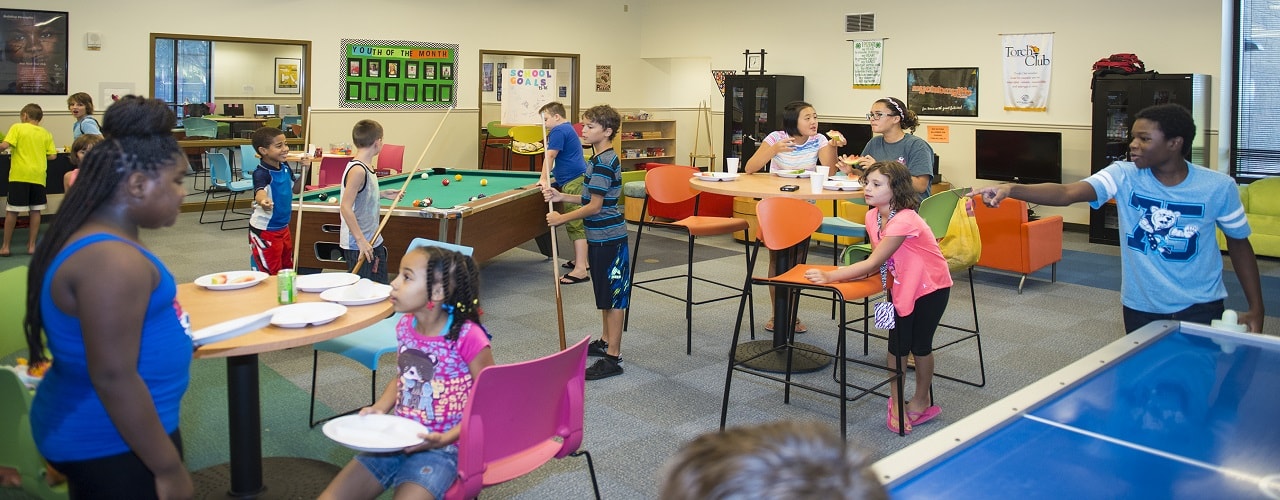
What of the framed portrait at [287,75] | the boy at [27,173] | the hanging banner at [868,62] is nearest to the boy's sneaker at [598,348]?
the boy at [27,173]

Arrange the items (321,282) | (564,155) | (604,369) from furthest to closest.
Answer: (564,155)
(604,369)
(321,282)

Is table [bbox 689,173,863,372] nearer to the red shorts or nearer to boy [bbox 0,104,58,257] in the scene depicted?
the red shorts

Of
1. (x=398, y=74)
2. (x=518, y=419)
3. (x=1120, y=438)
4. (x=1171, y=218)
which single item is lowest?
(x=518, y=419)

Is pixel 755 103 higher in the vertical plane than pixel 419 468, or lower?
higher

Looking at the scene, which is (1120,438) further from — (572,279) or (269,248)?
(572,279)

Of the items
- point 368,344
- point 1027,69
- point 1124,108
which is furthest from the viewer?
point 1027,69

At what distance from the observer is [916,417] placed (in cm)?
400

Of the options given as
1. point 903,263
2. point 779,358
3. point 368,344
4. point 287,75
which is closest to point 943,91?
point 779,358

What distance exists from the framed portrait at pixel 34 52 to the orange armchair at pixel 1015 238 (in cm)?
855

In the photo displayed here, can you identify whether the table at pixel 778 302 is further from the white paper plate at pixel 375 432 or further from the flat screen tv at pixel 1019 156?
the flat screen tv at pixel 1019 156

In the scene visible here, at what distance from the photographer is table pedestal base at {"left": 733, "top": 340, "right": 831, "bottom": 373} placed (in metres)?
4.74

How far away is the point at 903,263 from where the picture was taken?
373 centimetres

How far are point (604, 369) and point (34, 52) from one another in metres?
7.62

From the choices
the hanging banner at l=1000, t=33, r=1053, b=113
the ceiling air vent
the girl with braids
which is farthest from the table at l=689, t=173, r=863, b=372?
the ceiling air vent
